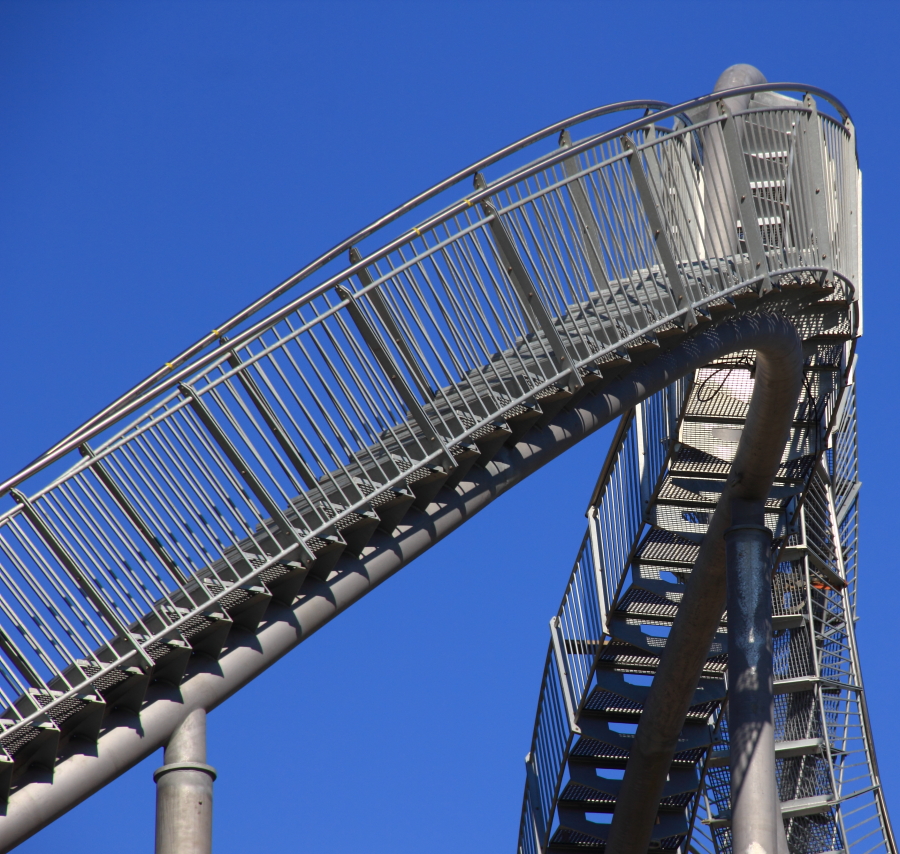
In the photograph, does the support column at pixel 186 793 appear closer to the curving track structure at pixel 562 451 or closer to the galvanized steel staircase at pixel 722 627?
the curving track structure at pixel 562 451

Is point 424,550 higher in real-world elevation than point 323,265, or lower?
lower

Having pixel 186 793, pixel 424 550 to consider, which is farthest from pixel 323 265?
pixel 186 793

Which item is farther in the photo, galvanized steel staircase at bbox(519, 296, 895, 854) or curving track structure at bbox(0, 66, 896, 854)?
galvanized steel staircase at bbox(519, 296, 895, 854)

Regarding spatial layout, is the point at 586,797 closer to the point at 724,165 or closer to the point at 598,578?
the point at 598,578

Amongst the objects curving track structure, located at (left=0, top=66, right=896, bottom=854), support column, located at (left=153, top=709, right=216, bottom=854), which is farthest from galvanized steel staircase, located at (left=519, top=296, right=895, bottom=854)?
support column, located at (left=153, top=709, right=216, bottom=854)

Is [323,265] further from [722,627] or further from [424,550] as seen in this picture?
[722,627]

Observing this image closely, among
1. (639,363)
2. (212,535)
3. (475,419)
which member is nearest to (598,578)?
(639,363)

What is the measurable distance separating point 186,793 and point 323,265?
14.3 ft

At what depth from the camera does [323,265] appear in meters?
11.3

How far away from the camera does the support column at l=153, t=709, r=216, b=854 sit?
9508mm

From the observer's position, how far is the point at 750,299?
1348 centimetres

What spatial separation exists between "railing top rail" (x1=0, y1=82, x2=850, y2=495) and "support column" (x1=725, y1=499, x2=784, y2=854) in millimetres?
4356

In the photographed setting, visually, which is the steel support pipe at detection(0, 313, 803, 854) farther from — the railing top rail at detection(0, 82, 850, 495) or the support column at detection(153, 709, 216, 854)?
the railing top rail at detection(0, 82, 850, 495)

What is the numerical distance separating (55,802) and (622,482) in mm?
9287
